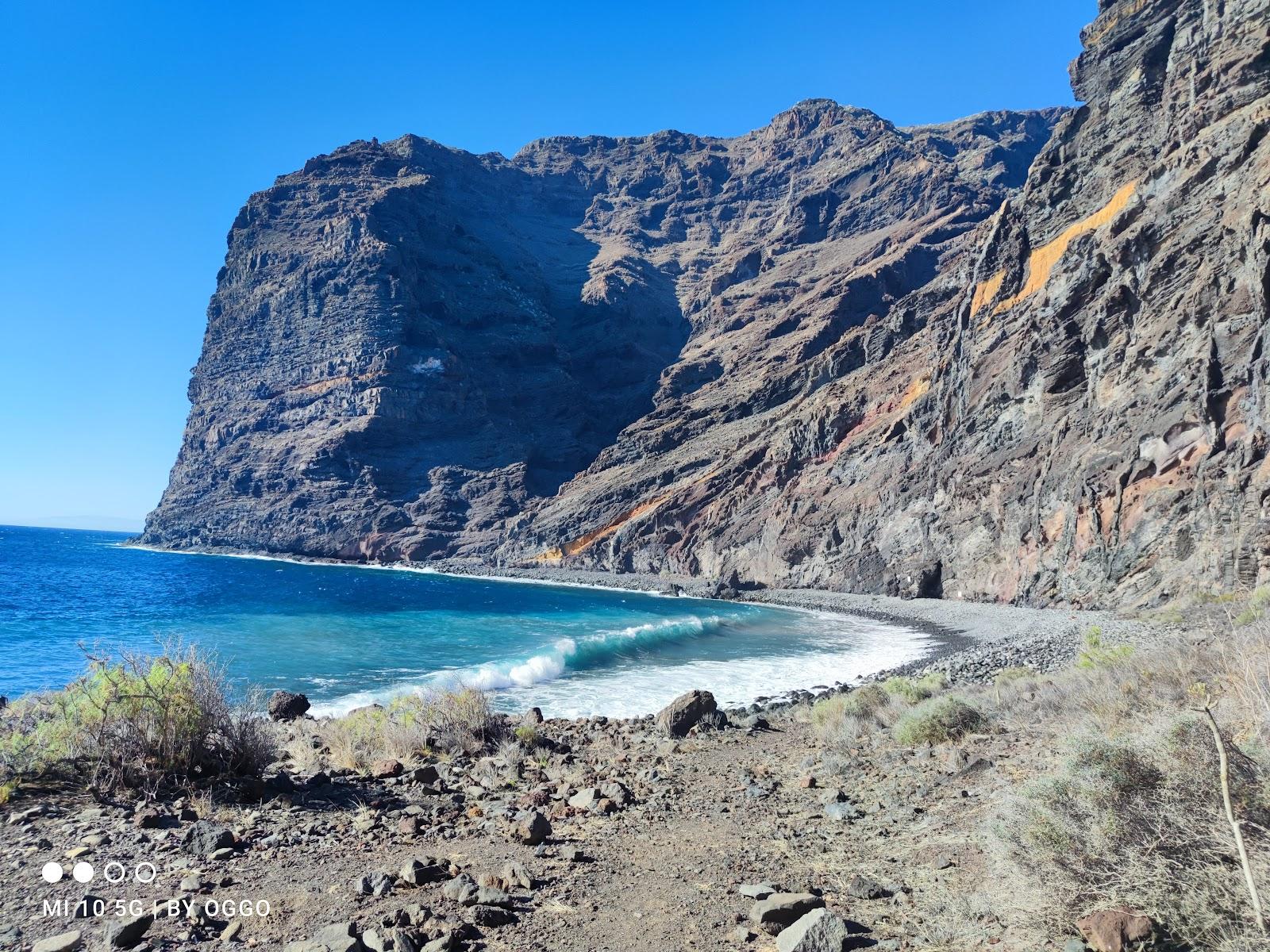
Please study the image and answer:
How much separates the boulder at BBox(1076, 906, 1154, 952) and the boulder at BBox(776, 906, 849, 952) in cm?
124

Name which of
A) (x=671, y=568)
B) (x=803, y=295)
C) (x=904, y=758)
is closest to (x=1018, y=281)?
(x=671, y=568)

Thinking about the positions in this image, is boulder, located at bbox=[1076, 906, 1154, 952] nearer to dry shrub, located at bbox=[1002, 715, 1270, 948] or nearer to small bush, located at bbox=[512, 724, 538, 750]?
dry shrub, located at bbox=[1002, 715, 1270, 948]

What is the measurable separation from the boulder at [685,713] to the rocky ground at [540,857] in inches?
101

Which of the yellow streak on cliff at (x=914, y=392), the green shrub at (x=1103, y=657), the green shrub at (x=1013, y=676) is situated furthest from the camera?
the yellow streak on cliff at (x=914, y=392)

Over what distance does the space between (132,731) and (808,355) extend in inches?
3521

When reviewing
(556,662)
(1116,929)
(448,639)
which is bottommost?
(448,639)

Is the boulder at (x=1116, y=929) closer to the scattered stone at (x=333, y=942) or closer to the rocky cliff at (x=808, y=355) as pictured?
the scattered stone at (x=333, y=942)

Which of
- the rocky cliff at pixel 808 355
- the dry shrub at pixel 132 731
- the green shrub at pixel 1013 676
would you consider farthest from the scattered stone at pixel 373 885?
the rocky cliff at pixel 808 355

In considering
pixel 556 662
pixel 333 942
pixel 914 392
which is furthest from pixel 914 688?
pixel 914 392

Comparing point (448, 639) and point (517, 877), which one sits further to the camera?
point (448, 639)

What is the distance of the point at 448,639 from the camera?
95.2ft

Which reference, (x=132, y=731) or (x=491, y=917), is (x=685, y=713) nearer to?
(x=491, y=917)

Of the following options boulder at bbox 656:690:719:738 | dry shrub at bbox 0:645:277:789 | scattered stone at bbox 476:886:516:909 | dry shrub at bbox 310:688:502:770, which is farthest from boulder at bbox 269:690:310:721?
scattered stone at bbox 476:886:516:909

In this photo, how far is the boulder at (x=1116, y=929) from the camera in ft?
10.5
